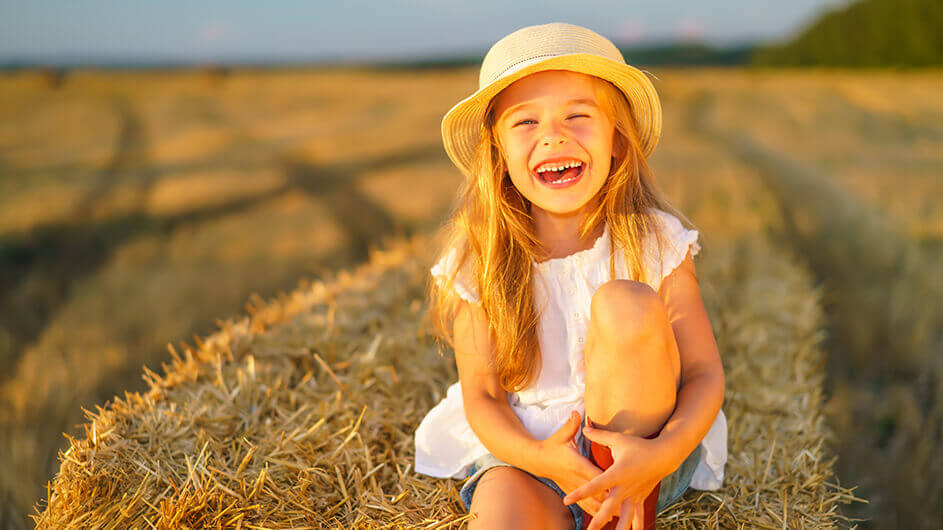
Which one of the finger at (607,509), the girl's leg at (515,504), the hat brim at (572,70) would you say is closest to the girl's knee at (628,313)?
the finger at (607,509)

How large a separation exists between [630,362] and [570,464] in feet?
0.77

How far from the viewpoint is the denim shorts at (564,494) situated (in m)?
Result: 1.35

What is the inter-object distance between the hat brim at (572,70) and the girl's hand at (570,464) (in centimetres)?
74

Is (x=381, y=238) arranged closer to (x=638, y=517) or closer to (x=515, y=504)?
(x=515, y=504)

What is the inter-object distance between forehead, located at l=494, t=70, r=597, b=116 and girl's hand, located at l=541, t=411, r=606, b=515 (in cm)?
70

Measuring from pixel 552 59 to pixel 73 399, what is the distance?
6.87 feet

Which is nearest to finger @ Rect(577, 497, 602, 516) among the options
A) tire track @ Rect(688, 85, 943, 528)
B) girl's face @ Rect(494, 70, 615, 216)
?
girl's face @ Rect(494, 70, 615, 216)

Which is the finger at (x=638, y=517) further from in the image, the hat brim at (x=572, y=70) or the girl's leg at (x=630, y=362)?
the hat brim at (x=572, y=70)

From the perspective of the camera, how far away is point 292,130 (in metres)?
6.16

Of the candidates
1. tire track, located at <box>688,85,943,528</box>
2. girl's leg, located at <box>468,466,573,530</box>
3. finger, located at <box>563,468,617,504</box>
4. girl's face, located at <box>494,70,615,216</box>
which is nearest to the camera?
finger, located at <box>563,468,617,504</box>

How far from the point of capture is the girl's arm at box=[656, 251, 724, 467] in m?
1.21

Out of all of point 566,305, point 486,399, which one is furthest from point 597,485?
point 566,305

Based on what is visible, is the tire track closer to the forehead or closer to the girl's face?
the girl's face

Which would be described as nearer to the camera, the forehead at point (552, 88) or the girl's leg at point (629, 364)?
the girl's leg at point (629, 364)
